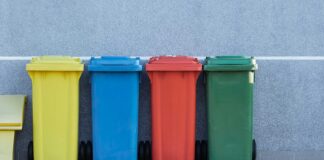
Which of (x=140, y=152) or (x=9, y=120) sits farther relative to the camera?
(x=140, y=152)

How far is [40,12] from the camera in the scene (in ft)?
27.7

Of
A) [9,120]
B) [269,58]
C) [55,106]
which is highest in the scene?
[269,58]

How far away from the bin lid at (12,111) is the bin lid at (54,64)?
49 cm

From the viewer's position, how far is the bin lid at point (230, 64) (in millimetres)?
8016

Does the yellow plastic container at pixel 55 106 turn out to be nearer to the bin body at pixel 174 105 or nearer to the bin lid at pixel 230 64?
the bin body at pixel 174 105

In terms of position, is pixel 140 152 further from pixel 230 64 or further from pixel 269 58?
pixel 269 58

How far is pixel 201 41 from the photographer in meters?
8.53

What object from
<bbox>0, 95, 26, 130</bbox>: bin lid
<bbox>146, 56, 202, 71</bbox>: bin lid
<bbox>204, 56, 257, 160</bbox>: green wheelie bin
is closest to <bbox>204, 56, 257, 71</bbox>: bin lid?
<bbox>204, 56, 257, 160</bbox>: green wheelie bin

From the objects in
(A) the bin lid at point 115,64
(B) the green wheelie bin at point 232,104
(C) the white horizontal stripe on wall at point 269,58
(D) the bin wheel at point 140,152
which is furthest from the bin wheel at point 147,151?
(C) the white horizontal stripe on wall at point 269,58

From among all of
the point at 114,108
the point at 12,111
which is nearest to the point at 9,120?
the point at 12,111

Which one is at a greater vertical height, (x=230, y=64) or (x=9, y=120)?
(x=230, y=64)

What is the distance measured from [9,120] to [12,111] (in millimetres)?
130

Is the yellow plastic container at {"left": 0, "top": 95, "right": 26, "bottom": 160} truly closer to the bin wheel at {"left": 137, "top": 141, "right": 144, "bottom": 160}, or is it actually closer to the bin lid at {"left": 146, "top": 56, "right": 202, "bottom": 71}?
the bin wheel at {"left": 137, "top": 141, "right": 144, "bottom": 160}

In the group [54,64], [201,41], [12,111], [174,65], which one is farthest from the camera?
[201,41]
